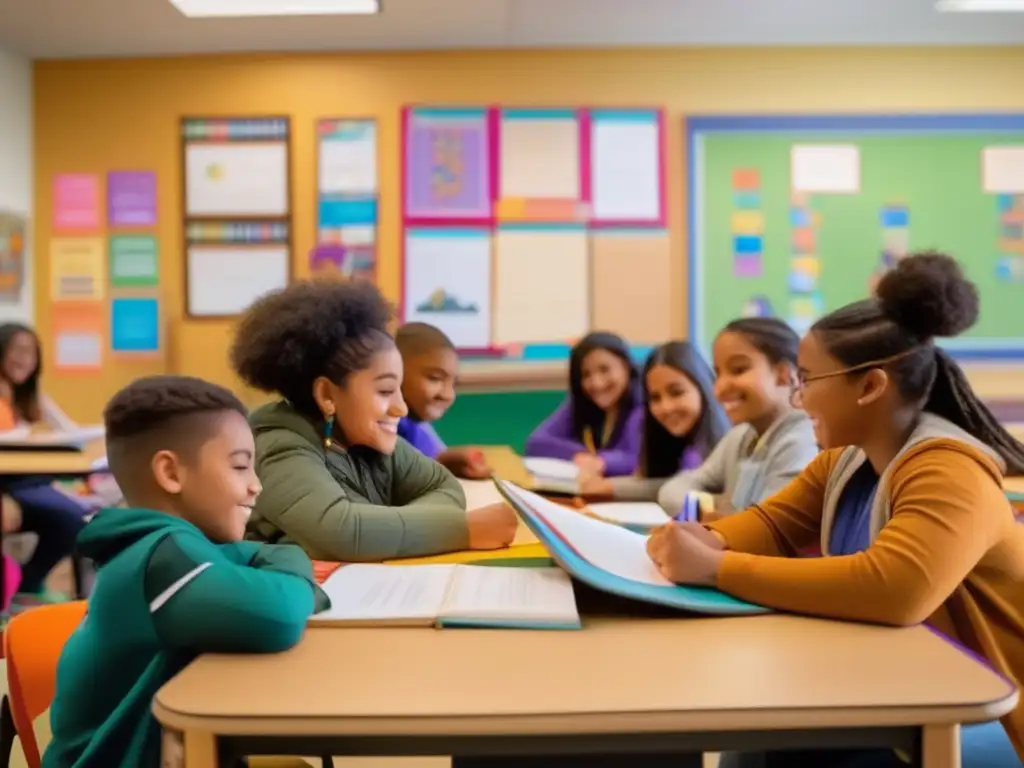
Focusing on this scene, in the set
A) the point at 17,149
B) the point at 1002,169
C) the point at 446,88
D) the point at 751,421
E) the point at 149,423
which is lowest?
the point at 751,421

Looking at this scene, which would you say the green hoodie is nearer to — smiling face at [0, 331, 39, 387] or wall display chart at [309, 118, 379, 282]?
smiling face at [0, 331, 39, 387]

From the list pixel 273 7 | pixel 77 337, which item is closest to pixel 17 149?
pixel 77 337

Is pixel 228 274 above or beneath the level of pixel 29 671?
above

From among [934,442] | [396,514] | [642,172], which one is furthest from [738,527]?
[642,172]

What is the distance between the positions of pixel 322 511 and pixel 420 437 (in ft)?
3.69

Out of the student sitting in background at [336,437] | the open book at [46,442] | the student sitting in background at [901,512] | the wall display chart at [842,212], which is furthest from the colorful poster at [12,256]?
the student sitting in background at [901,512]

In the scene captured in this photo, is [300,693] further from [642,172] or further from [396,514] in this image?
[642,172]

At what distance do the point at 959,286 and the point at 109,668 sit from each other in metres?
1.10

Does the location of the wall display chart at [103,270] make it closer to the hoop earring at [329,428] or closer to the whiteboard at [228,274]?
the whiteboard at [228,274]

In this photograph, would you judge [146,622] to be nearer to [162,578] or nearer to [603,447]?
[162,578]

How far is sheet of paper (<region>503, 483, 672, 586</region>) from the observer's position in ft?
3.85

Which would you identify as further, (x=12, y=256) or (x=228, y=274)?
(x=228, y=274)

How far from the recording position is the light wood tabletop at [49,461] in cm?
290

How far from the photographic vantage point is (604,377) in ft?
11.3
